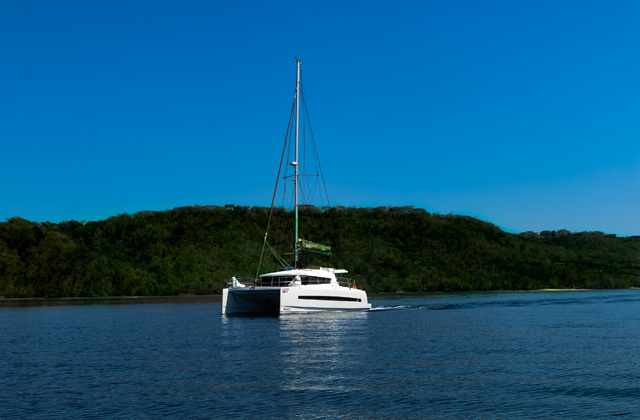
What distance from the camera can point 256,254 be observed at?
12338cm

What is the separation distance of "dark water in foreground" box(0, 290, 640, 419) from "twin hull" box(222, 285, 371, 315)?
3.68 m

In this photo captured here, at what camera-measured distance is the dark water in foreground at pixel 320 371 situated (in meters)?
19.0

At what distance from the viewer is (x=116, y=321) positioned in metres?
51.4

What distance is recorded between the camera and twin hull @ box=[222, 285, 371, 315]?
159 feet

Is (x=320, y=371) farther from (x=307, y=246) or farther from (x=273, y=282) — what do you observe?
(x=307, y=246)

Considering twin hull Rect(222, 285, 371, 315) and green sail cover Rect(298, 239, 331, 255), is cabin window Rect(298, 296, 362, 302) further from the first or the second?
green sail cover Rect(298, 239, 331, 255)

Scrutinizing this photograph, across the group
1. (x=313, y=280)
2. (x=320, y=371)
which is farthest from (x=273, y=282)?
(x=320, y=371)

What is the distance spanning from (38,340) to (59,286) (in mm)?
71168

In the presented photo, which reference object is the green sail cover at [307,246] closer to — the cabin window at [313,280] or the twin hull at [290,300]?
the cabin window at [313,280]

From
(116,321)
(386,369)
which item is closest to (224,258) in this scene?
(116,321)

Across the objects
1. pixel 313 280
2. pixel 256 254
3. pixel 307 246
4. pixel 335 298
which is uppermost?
pixel 256 254

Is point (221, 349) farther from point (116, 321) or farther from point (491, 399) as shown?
point (116, 321)

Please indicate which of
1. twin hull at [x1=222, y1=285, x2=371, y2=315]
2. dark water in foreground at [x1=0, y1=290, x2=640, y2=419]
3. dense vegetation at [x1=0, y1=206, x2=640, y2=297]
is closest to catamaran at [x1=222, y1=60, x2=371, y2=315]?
twin hull at [x1=222, y1=285, x2=371, y2=315]

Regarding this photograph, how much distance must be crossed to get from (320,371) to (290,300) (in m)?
23.1
